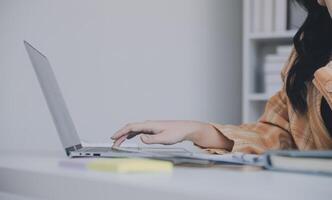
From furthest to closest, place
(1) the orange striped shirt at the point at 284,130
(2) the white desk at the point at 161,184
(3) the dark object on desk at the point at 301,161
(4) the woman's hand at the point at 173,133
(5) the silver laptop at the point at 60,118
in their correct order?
1. (1) the orange striped shirt at the point at 284,130
2. (4) the woman's hand at the point at 173,133
3. (5) the silver laptop at the point at 60,118
4. (3) the dark object on desk at the point at 301,161
5. (2) the white desk at the point at 161,184

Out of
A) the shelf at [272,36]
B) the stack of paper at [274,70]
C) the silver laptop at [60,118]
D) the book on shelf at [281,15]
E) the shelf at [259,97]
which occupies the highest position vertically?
the silver laptop at [60,118]

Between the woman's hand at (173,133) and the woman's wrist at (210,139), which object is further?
the woman's wrist at (210,139)

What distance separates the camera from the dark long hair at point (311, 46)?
109 centimetres

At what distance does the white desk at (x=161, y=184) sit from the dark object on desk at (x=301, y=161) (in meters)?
0.01

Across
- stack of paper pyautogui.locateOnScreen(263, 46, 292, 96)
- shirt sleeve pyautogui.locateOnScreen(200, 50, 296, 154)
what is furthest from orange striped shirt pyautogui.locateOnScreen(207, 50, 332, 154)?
stack of paper pyautogui.locateOnScreen(263, 46, 292, 96)

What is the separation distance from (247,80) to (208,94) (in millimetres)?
170

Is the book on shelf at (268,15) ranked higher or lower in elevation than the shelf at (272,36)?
higher

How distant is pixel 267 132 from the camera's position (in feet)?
3.50

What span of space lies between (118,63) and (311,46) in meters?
0.59

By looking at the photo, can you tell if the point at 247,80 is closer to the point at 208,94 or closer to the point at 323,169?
the point at 208,94

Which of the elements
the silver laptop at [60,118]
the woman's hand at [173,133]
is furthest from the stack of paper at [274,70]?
the silver laptop at [60,118]

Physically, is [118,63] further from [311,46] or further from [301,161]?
[301,161]

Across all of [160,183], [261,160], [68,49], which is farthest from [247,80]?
[160,183]

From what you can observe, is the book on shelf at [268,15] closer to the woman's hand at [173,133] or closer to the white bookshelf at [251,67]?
the white bookshelf at [251,67]
